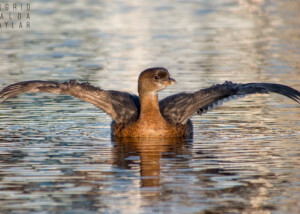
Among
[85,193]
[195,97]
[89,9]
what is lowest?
[85,193]

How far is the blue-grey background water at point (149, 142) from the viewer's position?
36.0 ft

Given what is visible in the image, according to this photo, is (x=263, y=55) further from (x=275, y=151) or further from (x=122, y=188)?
(x=122, y=188)

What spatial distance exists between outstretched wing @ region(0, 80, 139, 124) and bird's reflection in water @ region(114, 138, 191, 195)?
78cm

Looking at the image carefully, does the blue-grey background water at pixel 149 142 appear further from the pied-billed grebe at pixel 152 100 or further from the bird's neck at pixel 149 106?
the bird's neck at pixel 149 106

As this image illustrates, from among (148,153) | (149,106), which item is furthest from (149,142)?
(148,153)

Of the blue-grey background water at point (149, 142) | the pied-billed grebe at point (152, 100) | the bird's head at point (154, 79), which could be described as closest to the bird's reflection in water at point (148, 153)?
the blue-grey background water at point (149, 142)

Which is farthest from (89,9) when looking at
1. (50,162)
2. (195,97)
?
(50,162)

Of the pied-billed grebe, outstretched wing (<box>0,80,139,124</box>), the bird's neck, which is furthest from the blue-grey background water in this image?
the bird's neck

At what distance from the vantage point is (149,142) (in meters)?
15.3

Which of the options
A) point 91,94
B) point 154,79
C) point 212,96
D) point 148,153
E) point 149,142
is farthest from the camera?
point 91,94

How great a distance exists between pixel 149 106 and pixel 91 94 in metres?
1.32

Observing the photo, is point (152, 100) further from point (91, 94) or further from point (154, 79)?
point (91, 94)

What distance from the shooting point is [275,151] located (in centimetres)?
1413

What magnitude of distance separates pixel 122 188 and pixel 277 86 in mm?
5499
